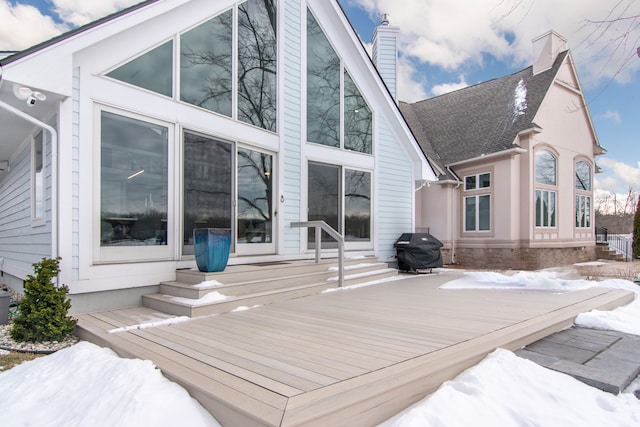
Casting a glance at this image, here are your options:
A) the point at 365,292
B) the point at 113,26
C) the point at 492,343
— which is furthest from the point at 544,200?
the point at 113,26

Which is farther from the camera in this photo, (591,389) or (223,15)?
(223,15)

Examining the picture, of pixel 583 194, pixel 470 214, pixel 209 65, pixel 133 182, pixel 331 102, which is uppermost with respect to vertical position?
pixel 331 102

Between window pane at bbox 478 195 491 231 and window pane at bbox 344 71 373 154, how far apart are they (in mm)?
5992

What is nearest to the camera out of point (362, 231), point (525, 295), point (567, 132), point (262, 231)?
point (525, 295)

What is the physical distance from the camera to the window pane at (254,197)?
5.97 meters

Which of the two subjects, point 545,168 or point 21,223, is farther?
point 545,168

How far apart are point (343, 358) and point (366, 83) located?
715cm

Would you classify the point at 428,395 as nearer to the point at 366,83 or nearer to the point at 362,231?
the point at 362,231

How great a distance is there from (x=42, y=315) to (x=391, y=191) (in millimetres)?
7007

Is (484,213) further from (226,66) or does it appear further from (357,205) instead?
(226,66)

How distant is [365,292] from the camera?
5770 millimetres

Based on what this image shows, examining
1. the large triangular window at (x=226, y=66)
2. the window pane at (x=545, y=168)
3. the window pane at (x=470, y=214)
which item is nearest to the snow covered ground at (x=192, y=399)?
the large triangular window at (x=226, y=66)

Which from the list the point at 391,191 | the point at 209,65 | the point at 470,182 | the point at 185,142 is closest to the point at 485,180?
the point at 470,182

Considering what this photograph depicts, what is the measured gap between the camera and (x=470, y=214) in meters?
12.7
